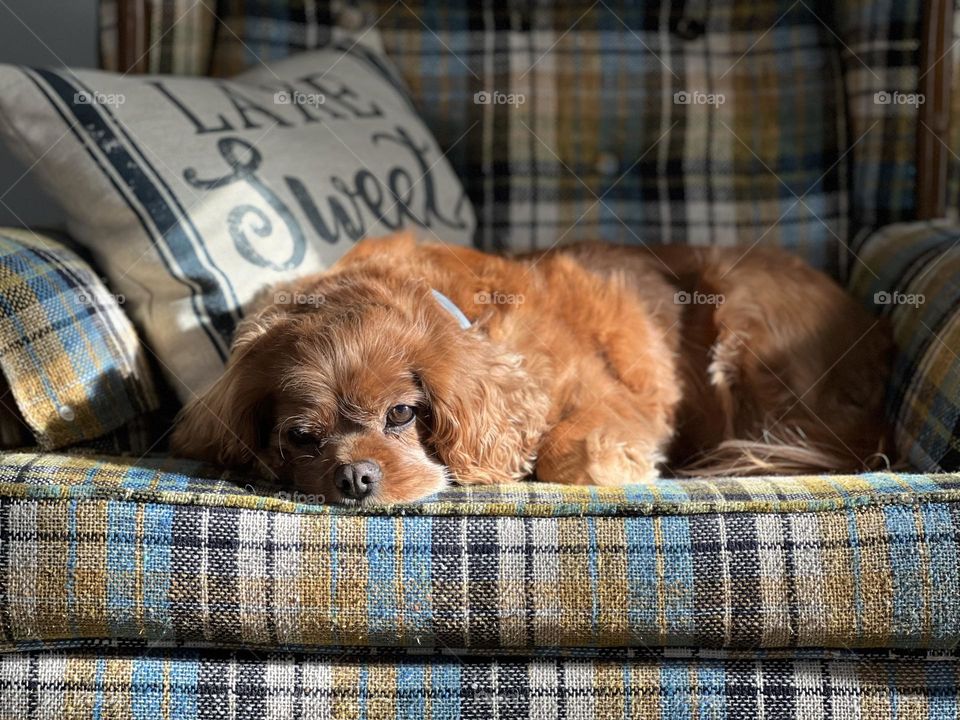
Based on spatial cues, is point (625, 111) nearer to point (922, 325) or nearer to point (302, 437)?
point (922, 325)

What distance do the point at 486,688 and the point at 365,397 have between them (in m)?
0.57

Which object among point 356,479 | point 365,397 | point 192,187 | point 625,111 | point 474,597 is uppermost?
point 625,111

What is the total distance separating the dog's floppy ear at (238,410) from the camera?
181 centimetres

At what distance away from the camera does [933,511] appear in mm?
1538

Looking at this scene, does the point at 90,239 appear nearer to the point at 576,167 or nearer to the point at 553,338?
the point at 553,338

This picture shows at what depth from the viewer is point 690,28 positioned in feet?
9.55

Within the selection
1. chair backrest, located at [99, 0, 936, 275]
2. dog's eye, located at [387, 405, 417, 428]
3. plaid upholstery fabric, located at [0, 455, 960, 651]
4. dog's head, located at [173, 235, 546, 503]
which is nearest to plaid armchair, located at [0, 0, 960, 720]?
plaid upholstery fabric, located at [0, 455, 960, 651]

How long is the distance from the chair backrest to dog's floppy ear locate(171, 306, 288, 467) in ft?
3.99

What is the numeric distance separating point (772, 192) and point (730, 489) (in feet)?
4.84

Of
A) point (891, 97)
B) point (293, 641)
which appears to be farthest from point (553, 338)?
point (891, 97)

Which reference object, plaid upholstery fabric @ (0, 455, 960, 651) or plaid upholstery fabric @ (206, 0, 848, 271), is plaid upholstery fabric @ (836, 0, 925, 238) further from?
plaid upholstery fabric @ (0, 455, 960, 651)

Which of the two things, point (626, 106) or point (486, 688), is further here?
point (626, 106)

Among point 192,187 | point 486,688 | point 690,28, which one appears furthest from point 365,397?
point 690,28

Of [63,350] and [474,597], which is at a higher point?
[63,350]
